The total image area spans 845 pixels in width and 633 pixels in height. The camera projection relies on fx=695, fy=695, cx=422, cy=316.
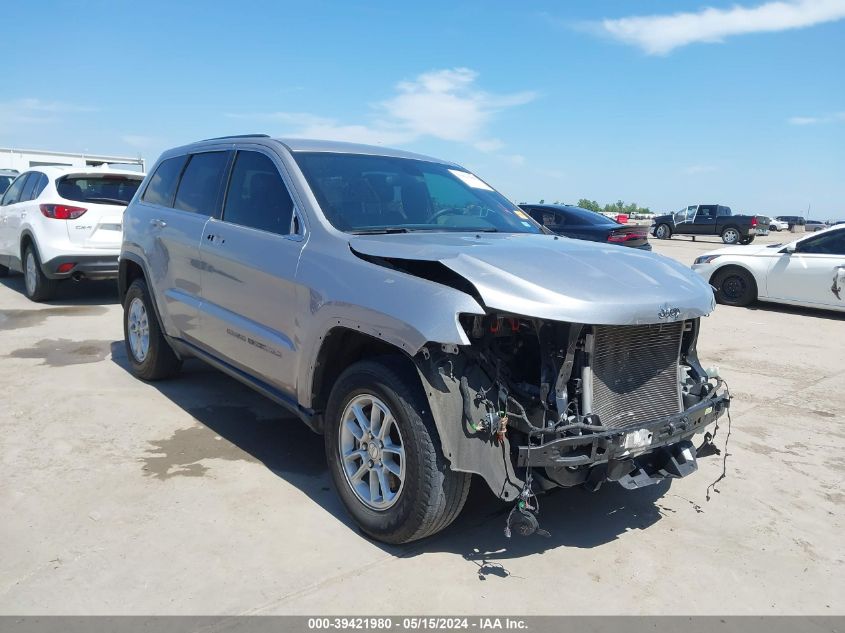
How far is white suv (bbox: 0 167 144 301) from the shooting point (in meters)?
9.10

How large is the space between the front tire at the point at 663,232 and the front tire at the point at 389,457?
31.4 metres

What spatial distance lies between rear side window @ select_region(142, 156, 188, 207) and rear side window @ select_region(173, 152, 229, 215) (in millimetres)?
136

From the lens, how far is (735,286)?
11.3m

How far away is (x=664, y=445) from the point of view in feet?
10.8

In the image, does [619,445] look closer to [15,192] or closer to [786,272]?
[786,272]

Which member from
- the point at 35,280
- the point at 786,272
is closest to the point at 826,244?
the point at 786,272

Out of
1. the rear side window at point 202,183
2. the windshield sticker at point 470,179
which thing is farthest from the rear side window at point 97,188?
the windshield sticker at point 470,179

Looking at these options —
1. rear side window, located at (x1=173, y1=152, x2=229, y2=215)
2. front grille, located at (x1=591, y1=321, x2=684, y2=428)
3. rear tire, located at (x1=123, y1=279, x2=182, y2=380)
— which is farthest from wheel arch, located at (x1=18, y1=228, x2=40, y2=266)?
front grille, located at (x1=591, y1=321, x2=684, y2=428)

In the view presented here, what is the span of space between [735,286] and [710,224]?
2076cm

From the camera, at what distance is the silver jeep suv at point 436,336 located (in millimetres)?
2973

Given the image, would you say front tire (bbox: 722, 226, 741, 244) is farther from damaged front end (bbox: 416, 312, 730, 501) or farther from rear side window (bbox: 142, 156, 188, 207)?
damaged front end (bbox: 416, 312, 730, 501)

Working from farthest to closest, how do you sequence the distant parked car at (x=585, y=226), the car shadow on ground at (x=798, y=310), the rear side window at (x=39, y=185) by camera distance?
the distant parked car at (x=585, y=226)
the car shadow on ground at (x=798, y=310)
the rear side window at (x=39, y=185)

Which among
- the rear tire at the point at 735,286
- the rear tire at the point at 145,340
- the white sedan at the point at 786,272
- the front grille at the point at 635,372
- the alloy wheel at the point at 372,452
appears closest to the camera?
the front grille at the point at 635,372

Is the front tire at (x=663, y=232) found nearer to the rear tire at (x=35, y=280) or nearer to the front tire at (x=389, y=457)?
the rear tire at (x=35, y=280)
